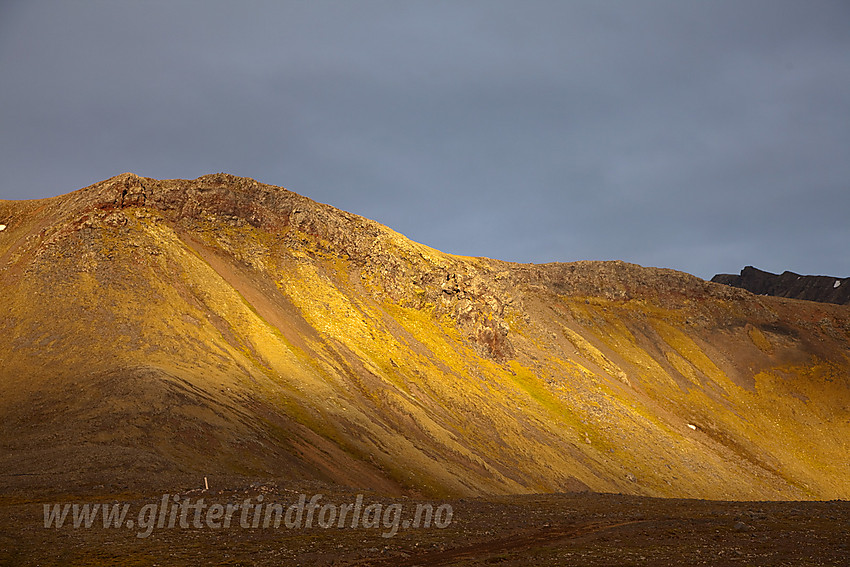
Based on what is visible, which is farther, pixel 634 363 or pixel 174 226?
pixel 634 363

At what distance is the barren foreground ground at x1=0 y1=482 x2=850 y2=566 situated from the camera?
70.8 ft

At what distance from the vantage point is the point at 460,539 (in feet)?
85.1

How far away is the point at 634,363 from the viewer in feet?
406

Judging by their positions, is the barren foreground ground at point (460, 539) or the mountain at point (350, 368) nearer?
the barren foreground ground at point (460, 539)

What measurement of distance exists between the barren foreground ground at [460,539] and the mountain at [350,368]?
33.8 feet

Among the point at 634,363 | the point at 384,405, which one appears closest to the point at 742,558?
the point at 384,405

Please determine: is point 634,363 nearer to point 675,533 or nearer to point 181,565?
point 675,533

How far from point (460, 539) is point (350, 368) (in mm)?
53449

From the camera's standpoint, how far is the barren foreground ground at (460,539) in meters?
21.6

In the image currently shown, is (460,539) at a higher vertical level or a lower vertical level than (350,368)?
lower

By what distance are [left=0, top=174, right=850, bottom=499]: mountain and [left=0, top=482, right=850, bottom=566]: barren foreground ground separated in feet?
33.8

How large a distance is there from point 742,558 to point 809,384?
129310mm

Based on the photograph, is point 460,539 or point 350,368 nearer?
point 460,539

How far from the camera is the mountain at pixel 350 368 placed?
50.1 metres
